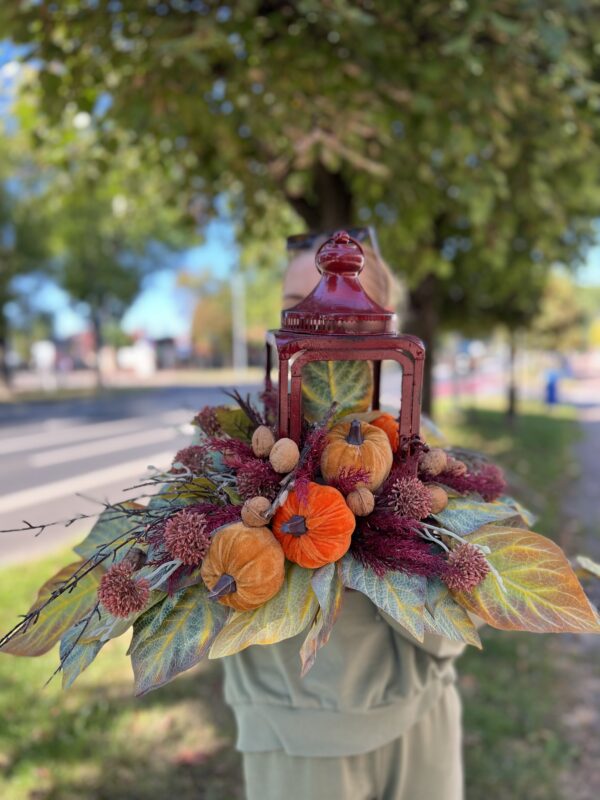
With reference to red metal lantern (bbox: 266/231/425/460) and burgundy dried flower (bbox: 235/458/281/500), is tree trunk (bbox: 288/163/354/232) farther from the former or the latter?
burgundy dried flower (bbox: 235/458/281/500)

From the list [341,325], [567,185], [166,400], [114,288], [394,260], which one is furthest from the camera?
[114,288]

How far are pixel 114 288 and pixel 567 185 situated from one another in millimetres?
20090

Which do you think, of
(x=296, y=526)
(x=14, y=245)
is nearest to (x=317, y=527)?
(x=296, y=526)

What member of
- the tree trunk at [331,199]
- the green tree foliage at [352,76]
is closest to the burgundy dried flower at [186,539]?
the green tree foliage at [352,76]

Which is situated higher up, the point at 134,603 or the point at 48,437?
the point at 134,603

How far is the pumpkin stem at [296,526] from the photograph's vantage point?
847mm

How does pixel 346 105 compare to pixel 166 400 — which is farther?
pixel 166 400

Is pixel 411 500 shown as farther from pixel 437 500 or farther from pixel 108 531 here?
pixel 108 531

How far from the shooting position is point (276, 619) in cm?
84

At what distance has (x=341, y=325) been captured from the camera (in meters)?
0.98

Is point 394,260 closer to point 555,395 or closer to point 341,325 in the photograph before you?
point 341,325

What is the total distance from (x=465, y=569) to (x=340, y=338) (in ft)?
1.29

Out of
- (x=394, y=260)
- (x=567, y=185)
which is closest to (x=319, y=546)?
(x=567, y=185)

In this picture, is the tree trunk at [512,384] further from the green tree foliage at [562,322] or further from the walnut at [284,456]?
the walnut at [284,456]
